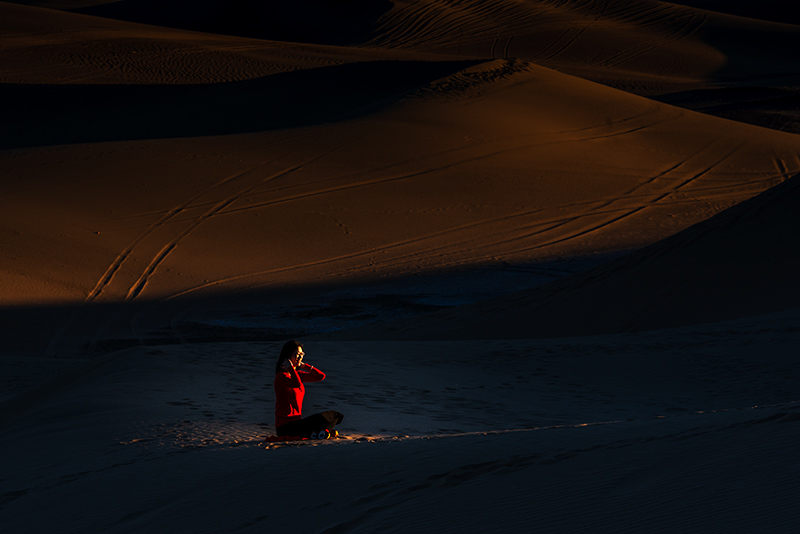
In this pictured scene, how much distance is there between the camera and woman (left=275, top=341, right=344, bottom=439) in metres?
5.87

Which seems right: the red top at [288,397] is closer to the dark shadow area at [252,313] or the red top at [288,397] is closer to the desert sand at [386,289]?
the desert sand at [386,289]

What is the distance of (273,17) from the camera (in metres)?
58.4

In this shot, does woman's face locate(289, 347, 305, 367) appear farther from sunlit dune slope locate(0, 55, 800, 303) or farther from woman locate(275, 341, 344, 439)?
sunlit dune slope locate(0, 55, 800, 303)

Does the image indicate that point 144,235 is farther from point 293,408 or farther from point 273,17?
point 273,17

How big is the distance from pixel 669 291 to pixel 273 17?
5086cm

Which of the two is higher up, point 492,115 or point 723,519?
point 492,115

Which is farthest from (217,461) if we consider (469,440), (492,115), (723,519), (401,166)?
(492,115)

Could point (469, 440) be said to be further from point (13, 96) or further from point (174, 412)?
point (13, 96)

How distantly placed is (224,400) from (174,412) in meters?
0.65

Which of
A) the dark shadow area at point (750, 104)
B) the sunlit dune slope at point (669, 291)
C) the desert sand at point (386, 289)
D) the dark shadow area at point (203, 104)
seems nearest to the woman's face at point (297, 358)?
the desert sand at point (386, 289)

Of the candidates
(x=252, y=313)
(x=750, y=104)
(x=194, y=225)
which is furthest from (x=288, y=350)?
(x=750, y=104)

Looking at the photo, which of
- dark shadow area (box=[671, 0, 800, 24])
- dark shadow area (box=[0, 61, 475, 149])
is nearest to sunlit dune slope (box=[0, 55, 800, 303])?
dark shadow area (box=[0, 61, 475, 149])

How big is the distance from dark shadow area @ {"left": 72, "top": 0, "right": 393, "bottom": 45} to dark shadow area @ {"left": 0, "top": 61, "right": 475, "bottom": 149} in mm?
24522

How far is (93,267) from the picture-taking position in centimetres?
1577
